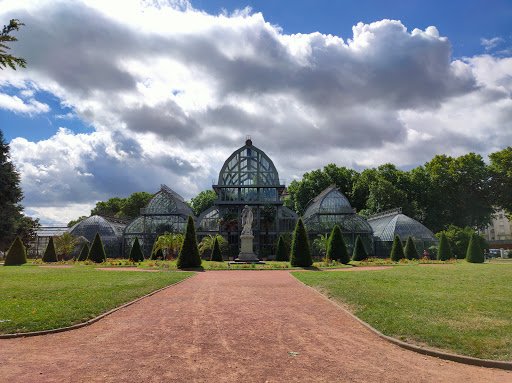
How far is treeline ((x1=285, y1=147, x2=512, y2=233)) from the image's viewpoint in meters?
57.8

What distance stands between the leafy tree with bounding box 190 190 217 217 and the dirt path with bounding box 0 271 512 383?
67238 mm

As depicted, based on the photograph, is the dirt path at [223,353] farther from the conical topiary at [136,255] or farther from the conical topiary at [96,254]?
the conical topiary at [96,254]

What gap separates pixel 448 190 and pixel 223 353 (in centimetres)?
6441

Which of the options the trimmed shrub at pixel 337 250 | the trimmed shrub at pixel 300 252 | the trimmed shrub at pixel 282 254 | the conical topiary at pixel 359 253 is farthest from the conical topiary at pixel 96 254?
the conical topiary at pixel 359 253

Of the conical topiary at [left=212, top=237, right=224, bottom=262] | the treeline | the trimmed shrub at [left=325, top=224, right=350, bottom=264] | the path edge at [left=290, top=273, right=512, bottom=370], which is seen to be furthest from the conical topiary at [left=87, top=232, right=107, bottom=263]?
the treeline

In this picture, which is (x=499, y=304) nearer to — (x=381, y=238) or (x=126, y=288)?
(x=126, y=288)

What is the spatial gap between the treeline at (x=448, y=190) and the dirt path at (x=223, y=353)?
54.3 meters

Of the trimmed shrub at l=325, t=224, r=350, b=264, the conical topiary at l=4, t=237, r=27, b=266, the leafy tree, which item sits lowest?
the conical topiary at l=4, t=237, r=27, b=266

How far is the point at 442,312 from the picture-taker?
33.1 ft

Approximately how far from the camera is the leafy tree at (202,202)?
256 ft

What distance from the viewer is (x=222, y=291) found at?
15.7 meters

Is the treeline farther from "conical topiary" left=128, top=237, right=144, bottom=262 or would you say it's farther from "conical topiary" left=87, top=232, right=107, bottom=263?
"conical topiary" left=87, top=232, right=107, bottom=263

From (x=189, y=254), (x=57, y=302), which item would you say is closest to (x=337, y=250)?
(x=189, y=254)

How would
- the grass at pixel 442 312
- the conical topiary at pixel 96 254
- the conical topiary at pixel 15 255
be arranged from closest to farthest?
the grass at pixel 442 312 → the conical topiary at pixel 15 255 → the conical topiary at pixel 96 254
